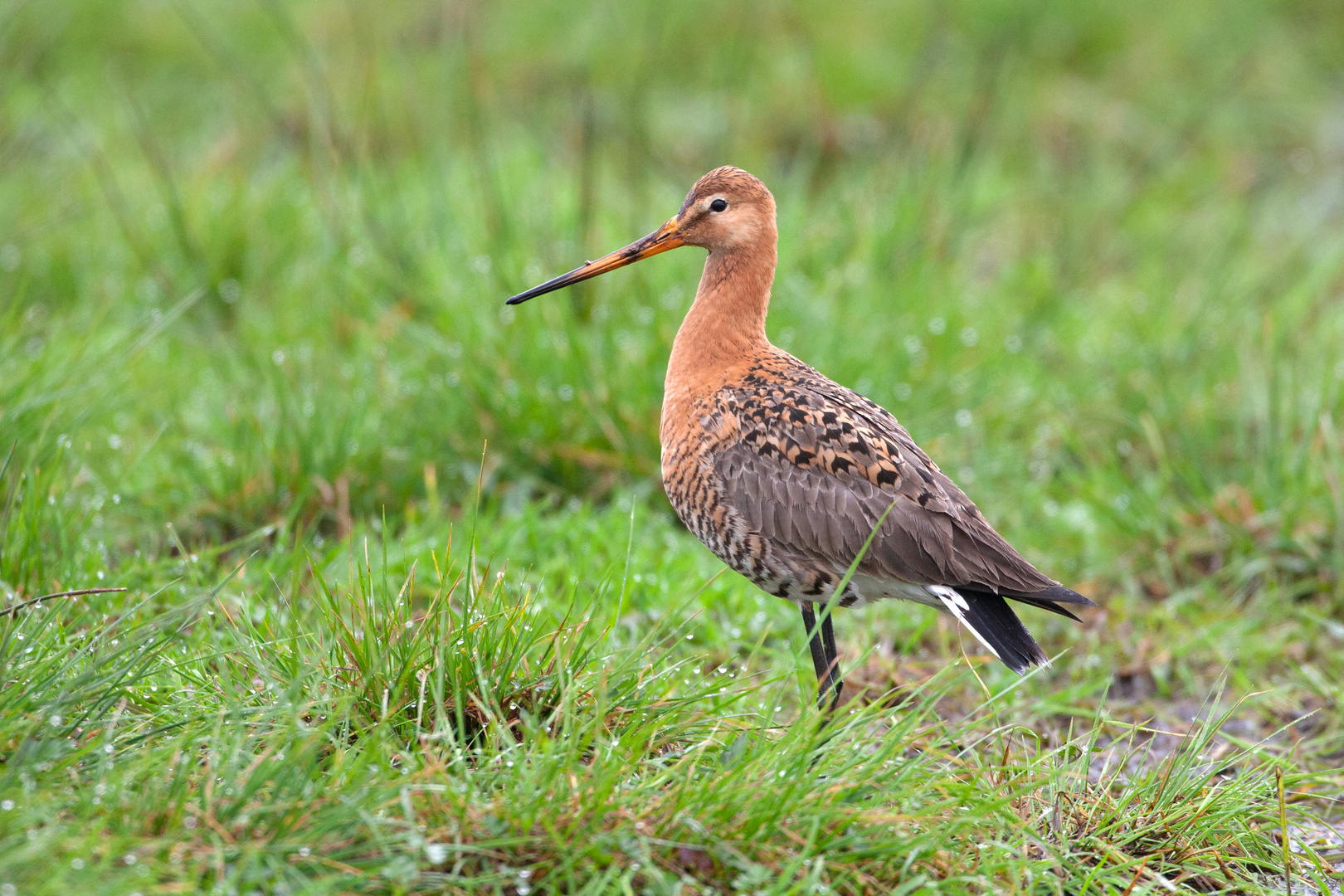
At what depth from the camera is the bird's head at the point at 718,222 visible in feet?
13.6

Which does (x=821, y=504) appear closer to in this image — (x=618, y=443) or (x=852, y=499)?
(x=852, y=499)

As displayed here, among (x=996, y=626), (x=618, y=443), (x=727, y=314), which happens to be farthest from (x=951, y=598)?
(x=618, y=443)

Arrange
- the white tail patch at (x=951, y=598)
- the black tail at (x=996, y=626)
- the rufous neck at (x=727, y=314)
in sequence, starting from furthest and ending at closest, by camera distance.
Answer: 1. the rufous neck at (x=727, y=314)
2. the white tail patch at (x=951, y=598)
3. the black tail at (x=996, y=626)

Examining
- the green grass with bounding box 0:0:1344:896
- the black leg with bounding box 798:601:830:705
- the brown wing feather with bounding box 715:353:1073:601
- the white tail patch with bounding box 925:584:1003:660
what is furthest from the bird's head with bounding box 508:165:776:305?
the white tail patch with bounding box 925:584:1003:660

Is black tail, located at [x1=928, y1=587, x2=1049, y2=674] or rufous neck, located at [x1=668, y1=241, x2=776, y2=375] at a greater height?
rufous neck, located at [x1=668, y1=241, x2=776, y2=375]

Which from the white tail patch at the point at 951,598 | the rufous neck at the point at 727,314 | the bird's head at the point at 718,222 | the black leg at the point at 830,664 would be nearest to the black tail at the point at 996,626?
the white tail patch at the point at 951,598

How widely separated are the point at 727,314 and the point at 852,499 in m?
0.79

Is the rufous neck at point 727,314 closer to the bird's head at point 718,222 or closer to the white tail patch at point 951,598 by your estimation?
the bird's head at point 718,222

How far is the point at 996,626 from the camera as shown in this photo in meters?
3.63

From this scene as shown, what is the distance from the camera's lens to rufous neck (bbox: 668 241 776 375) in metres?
4.13

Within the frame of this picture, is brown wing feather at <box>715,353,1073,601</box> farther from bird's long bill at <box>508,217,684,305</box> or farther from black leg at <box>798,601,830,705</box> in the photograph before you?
bird's long bill at <box>508,217,684,305</box>

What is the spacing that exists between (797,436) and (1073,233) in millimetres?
4342

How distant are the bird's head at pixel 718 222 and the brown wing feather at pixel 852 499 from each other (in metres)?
0.59

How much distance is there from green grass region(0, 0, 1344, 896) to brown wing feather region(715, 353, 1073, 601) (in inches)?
13.1
